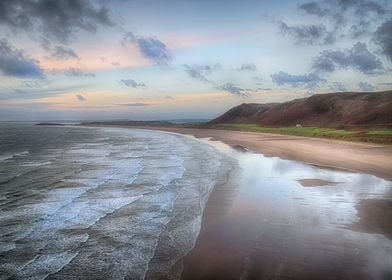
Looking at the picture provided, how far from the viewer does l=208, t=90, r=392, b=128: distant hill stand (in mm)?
57719

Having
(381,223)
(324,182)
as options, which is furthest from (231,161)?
(381,223)

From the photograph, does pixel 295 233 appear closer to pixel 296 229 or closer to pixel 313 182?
pixel 296 229

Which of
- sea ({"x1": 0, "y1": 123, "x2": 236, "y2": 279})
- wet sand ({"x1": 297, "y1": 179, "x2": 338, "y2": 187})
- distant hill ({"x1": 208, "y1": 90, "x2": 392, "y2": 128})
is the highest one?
distant hill ({"x1": 208, "y1": 90, "x2": 392, "y2": 128})

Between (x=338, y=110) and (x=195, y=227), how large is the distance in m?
68.4

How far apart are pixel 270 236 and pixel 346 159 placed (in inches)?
656

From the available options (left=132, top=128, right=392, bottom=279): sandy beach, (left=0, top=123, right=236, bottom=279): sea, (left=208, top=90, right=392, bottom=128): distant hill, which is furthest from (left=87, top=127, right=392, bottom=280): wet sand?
(left=208, top=90, right=392, bottom=128): distant hill

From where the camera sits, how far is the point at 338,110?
236 feet

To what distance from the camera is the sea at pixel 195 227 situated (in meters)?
7.26

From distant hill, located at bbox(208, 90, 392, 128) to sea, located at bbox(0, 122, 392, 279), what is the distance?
43619mm

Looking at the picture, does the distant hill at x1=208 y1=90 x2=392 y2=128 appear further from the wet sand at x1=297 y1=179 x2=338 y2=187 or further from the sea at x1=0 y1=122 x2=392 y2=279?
the sea at x1=0 y1=122 x2=392 y2=279

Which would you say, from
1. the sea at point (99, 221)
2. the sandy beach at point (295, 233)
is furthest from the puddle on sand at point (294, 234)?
the sea at point (99, 221)

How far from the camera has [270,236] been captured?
8992mm

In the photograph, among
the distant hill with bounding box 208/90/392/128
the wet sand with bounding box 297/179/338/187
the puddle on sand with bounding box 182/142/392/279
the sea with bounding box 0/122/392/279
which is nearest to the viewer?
the puddle on sand with bounding box 182/142/392/279

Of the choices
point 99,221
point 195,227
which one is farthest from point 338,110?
point 99,221
